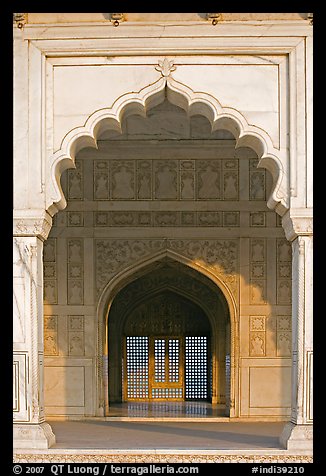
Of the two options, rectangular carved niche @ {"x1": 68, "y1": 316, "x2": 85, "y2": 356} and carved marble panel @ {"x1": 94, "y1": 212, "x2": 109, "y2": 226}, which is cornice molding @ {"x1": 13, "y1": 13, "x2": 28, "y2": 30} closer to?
carved marble panel @ {"x1": 94, "y1": 212, "x2": 109, "y2": 226}

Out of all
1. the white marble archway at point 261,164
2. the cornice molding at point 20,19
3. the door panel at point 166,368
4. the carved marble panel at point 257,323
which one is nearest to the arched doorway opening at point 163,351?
the door panel at point 166,368

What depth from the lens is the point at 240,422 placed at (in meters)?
10.1

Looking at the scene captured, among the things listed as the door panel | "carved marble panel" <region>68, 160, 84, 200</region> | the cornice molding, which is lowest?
the door panel

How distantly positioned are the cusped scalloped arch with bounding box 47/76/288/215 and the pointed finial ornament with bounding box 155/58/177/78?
52 mm

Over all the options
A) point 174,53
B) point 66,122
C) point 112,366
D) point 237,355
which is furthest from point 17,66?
point 112,366

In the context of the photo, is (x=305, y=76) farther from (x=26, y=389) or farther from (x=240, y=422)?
(x=240, y=422)

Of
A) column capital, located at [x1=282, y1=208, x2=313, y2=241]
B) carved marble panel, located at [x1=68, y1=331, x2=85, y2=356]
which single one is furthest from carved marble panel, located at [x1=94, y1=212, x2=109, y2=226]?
column capital, located at [x1=282, y1=208, x2=313, y2=241]

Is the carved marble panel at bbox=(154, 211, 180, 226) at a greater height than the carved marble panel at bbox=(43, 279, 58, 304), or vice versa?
the carved marble panel at bbox=(154, 211, 180, 226)

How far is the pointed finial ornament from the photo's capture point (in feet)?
23.5

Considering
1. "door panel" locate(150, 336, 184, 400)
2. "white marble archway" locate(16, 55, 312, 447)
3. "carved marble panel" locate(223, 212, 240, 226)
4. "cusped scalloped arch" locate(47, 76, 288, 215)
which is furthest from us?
"door panel" locate(150, 336, 184, 400)

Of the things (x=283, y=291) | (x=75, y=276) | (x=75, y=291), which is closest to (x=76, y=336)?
(x=75, y=291)

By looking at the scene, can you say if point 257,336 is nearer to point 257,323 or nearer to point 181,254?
point 257,323

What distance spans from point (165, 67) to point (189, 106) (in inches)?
15.6

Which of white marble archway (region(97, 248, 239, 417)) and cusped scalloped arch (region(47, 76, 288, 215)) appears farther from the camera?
white marble archway (region(97, 248, 239, 417))
